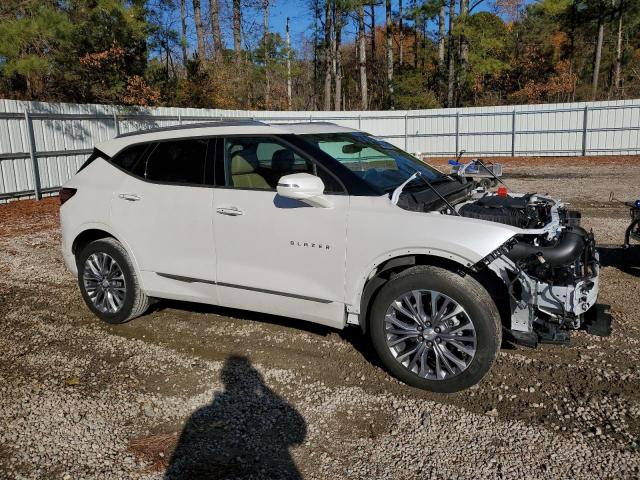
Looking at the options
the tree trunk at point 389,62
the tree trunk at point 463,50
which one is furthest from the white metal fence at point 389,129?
the tree trunk at point 463,50

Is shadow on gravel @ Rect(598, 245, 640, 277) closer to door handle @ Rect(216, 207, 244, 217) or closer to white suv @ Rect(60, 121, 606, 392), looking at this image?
white suv @ Rect(60, 121, 606, 392)

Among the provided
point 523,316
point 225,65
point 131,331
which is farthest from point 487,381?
point 225,65

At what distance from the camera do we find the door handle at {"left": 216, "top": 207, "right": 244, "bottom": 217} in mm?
4141

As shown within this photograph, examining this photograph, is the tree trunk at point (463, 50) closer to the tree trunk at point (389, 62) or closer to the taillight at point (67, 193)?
the tree trunk at point (389, 62)

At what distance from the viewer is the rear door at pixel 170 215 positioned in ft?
14.3

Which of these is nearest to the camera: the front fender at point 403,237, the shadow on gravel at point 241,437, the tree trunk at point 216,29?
the shadow on gravel at point 241,437

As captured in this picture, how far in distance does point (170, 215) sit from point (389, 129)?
73.9 feet

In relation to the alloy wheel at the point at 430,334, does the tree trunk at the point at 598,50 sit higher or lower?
higher

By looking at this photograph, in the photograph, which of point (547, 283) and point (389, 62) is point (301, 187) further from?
point (389, 62)

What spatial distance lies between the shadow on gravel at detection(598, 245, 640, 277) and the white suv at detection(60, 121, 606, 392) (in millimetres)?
2625

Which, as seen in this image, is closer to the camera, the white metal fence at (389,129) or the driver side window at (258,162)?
the driver side window at (258,162)

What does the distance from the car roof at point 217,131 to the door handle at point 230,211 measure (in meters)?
0.63

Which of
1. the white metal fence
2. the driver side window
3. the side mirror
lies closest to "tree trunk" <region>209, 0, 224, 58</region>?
the white metal fence

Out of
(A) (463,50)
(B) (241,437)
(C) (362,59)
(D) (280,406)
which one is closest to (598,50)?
(A) (463,50)
